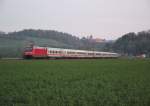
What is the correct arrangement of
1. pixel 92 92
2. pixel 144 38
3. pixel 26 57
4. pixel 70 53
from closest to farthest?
pixel 92 92
pixel 26 57
pixel 70 53
pixel 144 38

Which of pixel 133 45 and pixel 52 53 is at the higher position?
pixel 133 45

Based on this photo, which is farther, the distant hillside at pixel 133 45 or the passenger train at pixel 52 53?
the distant hillside at pixel 133 45

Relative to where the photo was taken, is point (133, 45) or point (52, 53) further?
point (133, 45)

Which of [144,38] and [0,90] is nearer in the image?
[0,90]

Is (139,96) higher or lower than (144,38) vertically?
lower

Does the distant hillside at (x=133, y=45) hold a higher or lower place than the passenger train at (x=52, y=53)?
higher

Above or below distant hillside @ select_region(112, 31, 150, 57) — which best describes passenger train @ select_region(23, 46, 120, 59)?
below

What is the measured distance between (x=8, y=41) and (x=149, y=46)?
80.3 meters

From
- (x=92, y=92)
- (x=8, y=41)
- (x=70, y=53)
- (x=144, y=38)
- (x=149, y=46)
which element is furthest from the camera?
(x=8, y=41)

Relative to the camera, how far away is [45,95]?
34.7 ft

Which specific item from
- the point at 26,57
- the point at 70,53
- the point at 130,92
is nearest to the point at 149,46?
the point at 70,53

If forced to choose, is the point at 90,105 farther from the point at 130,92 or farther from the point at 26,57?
the point at 26,57

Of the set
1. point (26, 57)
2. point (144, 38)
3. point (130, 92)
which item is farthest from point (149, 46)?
point (130, 92)

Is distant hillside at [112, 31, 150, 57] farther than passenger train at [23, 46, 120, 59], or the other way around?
distant hillside at [112, 31, 150, 57]
